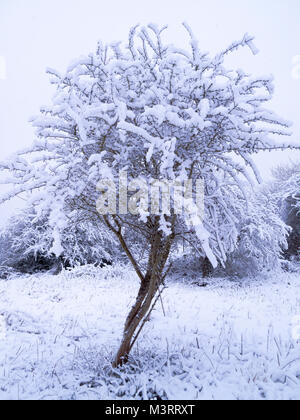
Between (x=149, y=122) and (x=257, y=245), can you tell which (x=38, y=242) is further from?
(x=149, y=122)

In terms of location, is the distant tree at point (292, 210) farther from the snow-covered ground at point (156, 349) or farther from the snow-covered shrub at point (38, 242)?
the snow-covered shrub at point (38, 242)

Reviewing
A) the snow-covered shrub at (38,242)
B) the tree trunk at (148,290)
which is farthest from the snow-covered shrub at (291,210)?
the tree trunk at (148,290)

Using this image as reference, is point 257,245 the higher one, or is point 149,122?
point 149,122

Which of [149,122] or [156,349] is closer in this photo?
[149,122]

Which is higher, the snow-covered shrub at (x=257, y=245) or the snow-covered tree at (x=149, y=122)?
the snow-covered tree at (x=149, y=122)

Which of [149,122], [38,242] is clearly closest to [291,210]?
[38,242]

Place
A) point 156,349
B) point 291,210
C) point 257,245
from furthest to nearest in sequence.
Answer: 1. point 291,210
2. point 257,245
3. point 156,349

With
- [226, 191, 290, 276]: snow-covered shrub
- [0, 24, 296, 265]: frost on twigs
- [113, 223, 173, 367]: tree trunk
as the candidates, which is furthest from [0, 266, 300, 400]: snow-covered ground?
[226, 191, 290, 276]: snow-covered shrub

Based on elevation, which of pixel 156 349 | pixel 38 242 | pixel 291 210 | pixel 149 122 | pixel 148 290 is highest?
pixel 149 122

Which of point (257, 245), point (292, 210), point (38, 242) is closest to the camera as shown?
point (257, 245)

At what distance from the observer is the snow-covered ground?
3484mm

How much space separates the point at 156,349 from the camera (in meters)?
4.61

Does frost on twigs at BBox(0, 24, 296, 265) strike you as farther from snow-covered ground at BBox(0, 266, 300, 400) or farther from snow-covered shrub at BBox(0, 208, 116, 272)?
snow-covered shrub at BBox(0, 208, 116, 272)

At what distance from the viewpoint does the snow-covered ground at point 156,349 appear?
3.48m
